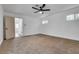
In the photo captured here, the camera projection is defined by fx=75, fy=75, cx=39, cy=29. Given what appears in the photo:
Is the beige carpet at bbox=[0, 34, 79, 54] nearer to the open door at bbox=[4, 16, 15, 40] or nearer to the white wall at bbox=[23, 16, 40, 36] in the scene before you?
the open door at bbox=[4, 16, 15, 40]

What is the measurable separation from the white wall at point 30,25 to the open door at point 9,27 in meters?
0.59

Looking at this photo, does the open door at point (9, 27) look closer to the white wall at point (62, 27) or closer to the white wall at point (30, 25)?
the white wall at point (30, 25)

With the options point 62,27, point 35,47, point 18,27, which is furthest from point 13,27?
point 62,27

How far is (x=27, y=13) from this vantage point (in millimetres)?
3314

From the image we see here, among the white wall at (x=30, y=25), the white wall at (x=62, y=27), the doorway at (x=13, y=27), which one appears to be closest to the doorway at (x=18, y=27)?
the doorway at (x=13, y=27)

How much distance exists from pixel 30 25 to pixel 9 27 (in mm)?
1095

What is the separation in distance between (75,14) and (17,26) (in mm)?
3117

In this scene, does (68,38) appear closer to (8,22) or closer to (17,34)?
(17,34)

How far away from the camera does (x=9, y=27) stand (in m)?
3.89

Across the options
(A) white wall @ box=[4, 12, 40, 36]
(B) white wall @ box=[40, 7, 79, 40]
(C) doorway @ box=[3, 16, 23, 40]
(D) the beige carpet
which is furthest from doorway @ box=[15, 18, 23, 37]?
(B) white wall @ box=[40, 7, 79, 40]

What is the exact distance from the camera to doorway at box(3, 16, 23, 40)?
3.32m

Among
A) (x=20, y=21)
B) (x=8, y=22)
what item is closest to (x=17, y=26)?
(x=20, y=21)

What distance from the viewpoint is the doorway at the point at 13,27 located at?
10.9ft

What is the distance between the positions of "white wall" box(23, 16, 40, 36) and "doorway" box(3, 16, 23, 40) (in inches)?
9.6
